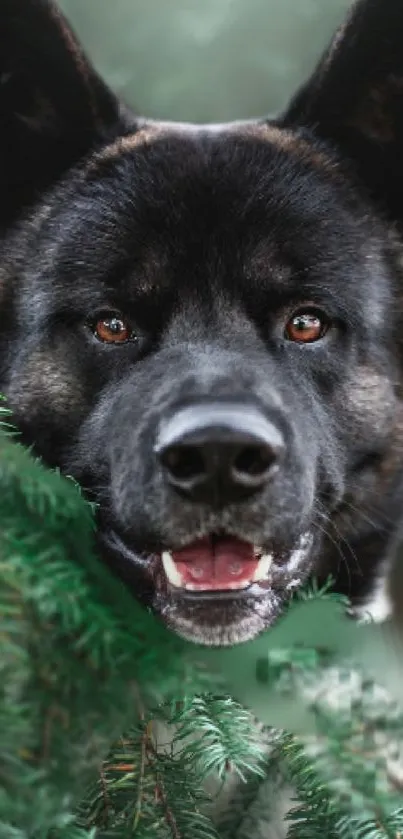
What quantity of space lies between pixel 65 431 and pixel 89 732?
3.38 feet

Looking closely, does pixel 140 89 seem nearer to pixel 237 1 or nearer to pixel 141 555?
pixel 237 1

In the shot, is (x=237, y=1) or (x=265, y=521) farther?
(x=237, y=1)

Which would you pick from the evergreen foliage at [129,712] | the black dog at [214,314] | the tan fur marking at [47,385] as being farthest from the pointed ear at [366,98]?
the evergreen foliage at [129,712]

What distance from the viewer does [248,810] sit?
3.61ft

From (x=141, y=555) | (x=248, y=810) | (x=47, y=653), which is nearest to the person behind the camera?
(x=47, y=653)

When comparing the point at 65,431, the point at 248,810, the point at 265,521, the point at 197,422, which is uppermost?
the point at 65,431

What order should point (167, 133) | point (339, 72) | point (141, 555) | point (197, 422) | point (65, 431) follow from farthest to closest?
point (167, 133)
point (339, 72)
point (65, 431)
point (141, 555)
point (197, 422)

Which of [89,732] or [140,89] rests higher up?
[140,89]

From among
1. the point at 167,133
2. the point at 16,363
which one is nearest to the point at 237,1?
the point at 167,133

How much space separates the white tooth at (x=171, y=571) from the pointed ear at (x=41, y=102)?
0.83 m

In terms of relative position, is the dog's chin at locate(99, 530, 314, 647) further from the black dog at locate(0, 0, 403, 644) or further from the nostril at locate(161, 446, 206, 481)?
the nostril at locate(161, 446, 206, 481)

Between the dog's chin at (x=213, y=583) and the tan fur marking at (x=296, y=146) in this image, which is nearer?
the dog's chin at (x=213, y=583)

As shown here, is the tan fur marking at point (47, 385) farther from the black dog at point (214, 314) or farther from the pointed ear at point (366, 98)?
the pointed ear at point (366, 98)

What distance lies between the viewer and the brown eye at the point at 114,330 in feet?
5.69
